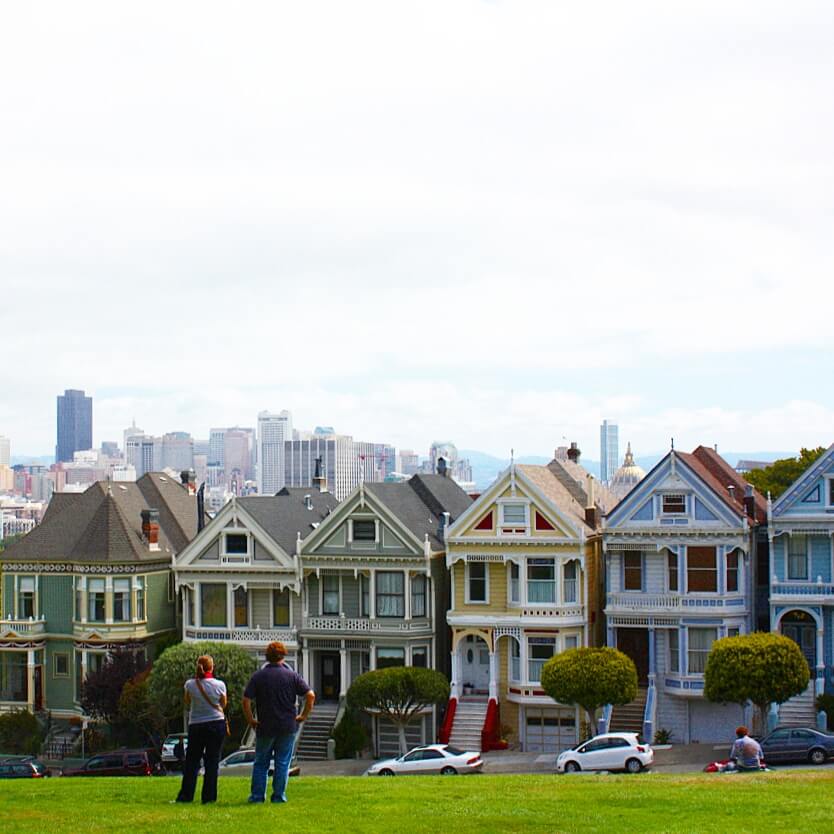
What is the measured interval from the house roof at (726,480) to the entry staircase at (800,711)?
660 cm

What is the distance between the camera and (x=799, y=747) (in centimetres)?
4197

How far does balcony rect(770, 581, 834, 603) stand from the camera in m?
50.2

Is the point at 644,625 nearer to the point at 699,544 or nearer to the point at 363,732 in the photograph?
the point at 699,544

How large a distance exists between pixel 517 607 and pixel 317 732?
354 inches

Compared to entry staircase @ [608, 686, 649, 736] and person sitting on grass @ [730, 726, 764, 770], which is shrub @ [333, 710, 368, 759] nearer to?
A: entry staircase @ [608, 686, 649, 736]

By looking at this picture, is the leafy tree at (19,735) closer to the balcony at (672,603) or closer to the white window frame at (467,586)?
the white window frame at (467,586)

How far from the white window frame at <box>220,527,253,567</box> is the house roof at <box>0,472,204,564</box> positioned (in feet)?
13.3

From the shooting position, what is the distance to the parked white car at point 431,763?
43.6 metres

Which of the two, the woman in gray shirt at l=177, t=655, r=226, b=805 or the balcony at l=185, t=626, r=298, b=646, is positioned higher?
the woman in gray shirt at l=177, t=655, r=226, b=805

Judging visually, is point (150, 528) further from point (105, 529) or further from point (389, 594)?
point (389, 594)

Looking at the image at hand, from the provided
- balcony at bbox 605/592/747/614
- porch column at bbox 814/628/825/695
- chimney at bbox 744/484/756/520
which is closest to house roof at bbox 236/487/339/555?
balcony at bbox 605/592/747/614

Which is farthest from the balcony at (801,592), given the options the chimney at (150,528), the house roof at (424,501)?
the chimney at (150,528)

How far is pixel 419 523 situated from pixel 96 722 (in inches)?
597

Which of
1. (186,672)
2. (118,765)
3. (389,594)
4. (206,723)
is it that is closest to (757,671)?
(389,594)
